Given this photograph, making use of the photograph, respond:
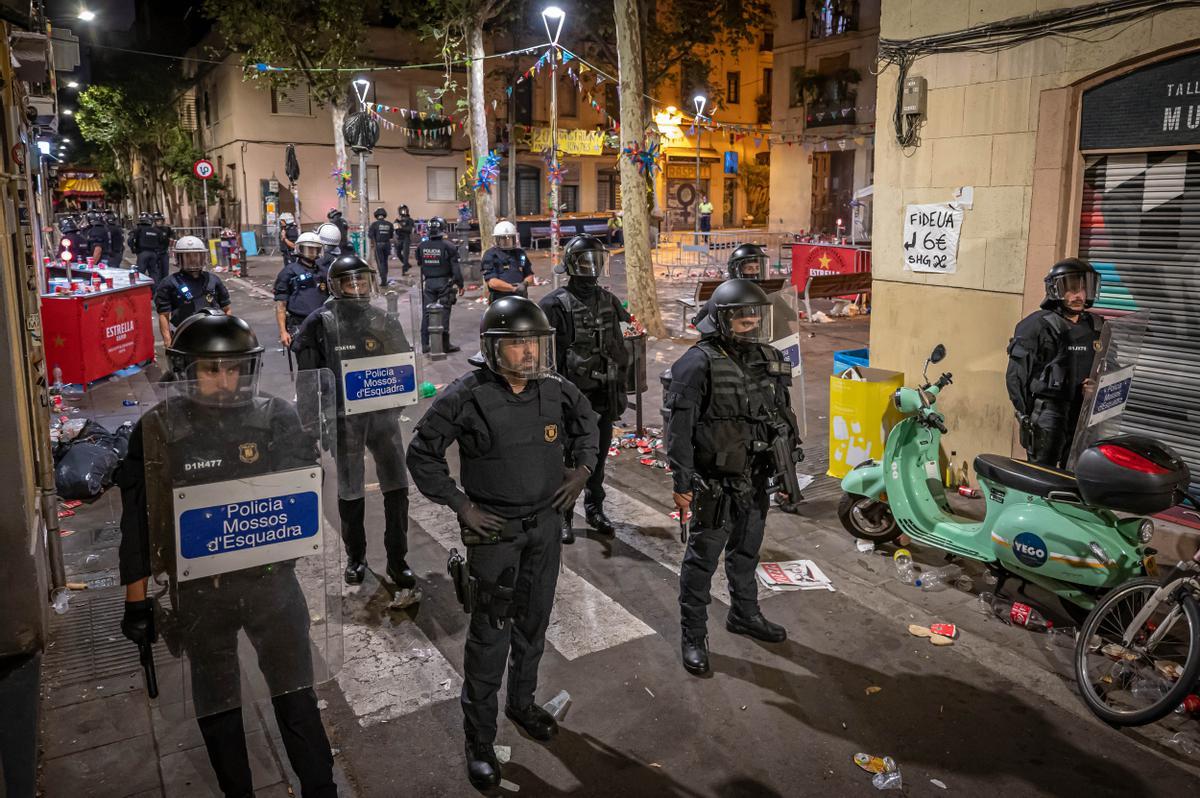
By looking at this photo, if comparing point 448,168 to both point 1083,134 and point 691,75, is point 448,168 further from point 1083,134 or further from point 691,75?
point 1083,134

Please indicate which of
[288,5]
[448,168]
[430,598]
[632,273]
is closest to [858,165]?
[448,168]

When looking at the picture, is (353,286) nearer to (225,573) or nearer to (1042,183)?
(225,573)

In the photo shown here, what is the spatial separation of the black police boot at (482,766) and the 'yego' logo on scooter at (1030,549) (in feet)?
10.7

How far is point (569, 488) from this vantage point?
4.17 m

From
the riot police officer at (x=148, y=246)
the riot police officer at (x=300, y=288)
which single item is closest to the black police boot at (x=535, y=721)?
the riot police officer at (x=300, y=288)

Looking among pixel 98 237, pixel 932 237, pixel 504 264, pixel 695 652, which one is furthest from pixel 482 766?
pixel 98 237

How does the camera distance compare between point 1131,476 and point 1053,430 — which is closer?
point 1131,476

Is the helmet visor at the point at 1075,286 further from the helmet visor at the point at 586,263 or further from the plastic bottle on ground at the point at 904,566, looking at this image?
the helmet visor at the point at 586,263

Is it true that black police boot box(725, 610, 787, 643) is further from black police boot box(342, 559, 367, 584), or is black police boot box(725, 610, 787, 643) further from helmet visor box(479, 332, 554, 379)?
black police boot box(342, 559, 367, 584)

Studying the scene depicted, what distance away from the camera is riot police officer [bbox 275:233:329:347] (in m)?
9.84

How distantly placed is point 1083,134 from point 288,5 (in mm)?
29283

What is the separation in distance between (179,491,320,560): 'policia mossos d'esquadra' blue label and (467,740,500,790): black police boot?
53.1 inches

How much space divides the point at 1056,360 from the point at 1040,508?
1.65 metres

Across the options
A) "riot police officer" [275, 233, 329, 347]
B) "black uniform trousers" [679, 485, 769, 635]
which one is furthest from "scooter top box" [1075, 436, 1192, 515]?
"riot police officer" [275, 233, 329, 347]
